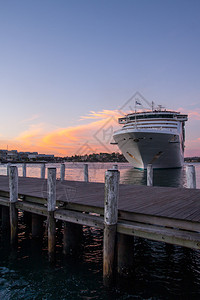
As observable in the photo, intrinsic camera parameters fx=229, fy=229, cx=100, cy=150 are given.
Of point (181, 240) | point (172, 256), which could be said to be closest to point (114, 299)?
point (181, 240)

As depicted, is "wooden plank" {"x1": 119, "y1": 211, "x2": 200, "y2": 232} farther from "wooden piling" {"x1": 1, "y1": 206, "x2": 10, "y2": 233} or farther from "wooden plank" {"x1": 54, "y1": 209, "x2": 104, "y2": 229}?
"wooden piling" {"x1": 1, "y1": 206, "x2": 10, "y2": 233}

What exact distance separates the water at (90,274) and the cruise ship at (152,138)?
26.1 m

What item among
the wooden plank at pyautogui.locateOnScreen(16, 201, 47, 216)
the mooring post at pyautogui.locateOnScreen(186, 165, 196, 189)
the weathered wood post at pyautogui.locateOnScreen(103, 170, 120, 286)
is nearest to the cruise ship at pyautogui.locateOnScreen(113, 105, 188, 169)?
the mooring post at pyautogui.locateOnScreen(186, 165, 196, 189)

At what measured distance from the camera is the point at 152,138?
3397cm

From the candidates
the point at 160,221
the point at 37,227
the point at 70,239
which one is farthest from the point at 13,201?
the point at 160,221

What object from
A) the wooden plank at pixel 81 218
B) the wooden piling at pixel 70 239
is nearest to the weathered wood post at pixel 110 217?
the wooden plank at pixel 81 218

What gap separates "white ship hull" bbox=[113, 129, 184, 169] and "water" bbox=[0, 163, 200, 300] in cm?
2575

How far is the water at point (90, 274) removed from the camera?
567 centimetres

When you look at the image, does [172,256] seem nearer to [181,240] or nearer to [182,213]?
[182,213]

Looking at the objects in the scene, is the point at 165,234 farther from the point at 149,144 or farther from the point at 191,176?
the point at 149,144

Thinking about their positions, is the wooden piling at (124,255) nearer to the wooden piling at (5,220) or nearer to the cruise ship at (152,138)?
the wooden piling at (5,220)

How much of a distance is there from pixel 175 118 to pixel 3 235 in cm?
3832

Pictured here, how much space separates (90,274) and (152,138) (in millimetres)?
29049

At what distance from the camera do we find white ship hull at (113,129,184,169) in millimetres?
33719
